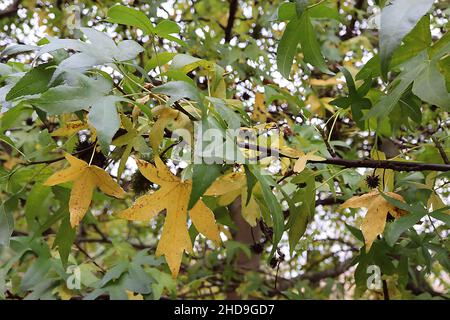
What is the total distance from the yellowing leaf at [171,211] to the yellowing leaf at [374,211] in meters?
0.24

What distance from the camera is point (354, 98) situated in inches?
35.3

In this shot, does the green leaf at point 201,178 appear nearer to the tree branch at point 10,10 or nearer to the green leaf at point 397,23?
the green leaf at point 397,23

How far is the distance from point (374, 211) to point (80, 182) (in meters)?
0.46

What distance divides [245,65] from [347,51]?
0.62m

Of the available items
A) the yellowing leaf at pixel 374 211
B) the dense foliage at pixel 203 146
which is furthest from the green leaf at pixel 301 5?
the yellowing leaf at pixel 374 211

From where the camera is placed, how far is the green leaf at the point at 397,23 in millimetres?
553

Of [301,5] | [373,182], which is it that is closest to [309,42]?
[301,5]

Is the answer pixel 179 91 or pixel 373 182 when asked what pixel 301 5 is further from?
pixel 373 182

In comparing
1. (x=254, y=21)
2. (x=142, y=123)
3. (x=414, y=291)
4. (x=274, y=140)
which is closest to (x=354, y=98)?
(x=274, y=140)

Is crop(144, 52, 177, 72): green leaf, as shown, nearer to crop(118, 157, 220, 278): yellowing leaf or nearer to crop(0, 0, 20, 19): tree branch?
crop(118, 157, 220, 278): yellowing leaf

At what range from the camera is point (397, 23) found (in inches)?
21.9

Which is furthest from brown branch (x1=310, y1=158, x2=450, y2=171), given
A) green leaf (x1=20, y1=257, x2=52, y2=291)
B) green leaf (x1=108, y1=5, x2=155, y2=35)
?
green leaf (x1=20, y1=257, x2=52, y2=291)

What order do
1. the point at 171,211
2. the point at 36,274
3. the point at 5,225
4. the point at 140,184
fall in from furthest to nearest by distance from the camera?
1. the point at 36,274
2. the point at 140,184
3. the point at 5,225
4. the point at 171,211
